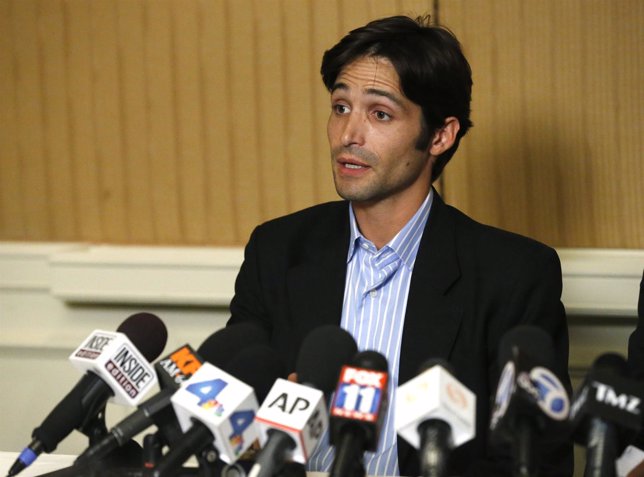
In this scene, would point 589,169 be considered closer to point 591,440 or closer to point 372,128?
point 372,128

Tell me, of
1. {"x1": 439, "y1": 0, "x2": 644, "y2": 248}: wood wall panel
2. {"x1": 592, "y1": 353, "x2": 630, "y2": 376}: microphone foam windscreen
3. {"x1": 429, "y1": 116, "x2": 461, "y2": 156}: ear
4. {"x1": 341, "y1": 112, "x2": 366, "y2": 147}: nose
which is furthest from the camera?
{"x1": 439, "y1": 0, "x2": 644, "y2": 248}: wood wall panel

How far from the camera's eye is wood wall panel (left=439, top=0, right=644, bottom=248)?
2701 millimetres

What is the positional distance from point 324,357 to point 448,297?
0.77m

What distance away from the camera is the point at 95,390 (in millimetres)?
1447

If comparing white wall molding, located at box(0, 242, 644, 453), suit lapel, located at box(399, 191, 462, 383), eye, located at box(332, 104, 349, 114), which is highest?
eye, located at box(332, 104, 349, 114)

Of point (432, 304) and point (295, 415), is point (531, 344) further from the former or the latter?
point (432, 304)

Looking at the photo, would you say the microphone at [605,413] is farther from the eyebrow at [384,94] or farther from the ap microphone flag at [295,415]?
the eyebrow at [384,94]

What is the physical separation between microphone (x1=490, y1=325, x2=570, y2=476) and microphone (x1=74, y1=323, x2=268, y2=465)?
46cm

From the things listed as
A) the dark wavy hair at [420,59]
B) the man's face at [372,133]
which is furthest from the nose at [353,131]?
the dark wavy hair at [420,59]

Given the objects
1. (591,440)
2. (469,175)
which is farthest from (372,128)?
(591,440)

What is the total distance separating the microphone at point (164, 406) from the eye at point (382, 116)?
0.86 meters

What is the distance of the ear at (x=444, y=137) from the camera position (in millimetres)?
2340

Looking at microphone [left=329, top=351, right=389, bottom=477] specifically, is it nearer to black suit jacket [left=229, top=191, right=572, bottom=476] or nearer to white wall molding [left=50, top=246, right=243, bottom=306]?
black suit jacket [left=229, top=191, right=572, bottom=476]

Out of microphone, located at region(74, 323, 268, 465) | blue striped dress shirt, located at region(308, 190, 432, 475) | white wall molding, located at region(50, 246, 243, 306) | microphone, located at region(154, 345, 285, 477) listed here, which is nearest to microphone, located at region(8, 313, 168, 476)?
microphone, located at region(74, 323, 268, 465)
